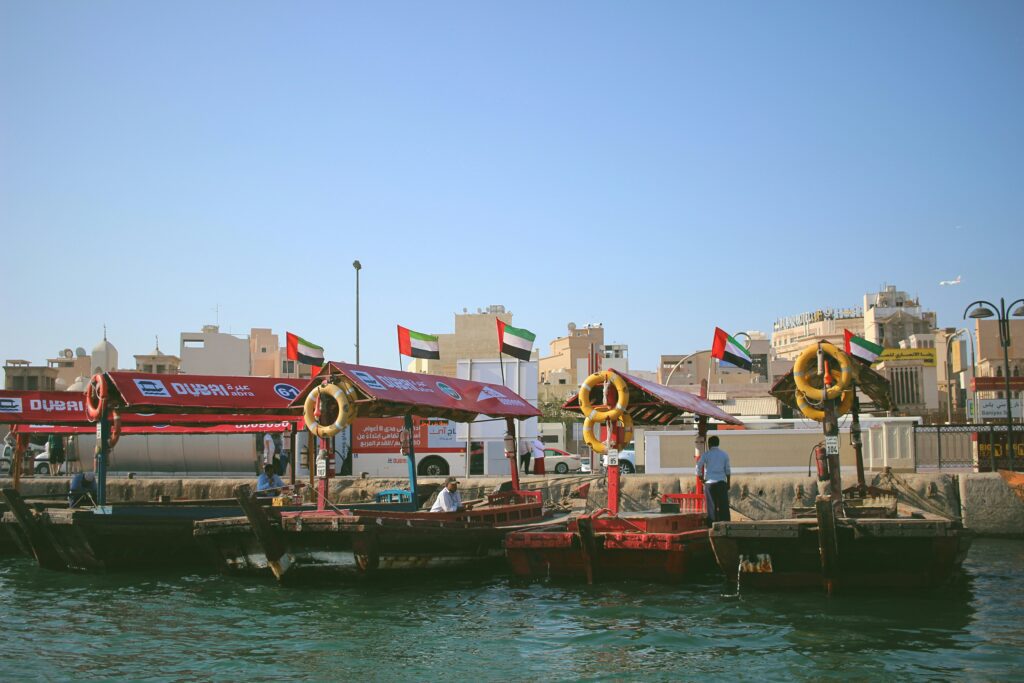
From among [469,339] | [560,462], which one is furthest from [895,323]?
[560,462]

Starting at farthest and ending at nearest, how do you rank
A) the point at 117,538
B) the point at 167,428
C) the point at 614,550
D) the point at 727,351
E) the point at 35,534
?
the point at 167,428, the point at 727,351, the point at 35,534, the point at 117,538, the point at 614,550

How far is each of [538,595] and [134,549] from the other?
7.43 metres

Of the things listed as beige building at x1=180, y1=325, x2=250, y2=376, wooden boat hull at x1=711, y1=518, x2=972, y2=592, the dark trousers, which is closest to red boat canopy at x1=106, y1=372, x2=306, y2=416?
the dark trousers

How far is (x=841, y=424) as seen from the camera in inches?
1101

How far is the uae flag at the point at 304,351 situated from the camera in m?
26.1

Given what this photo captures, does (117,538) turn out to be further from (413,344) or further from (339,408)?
(413,344)

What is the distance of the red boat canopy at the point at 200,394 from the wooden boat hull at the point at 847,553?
9634 mm

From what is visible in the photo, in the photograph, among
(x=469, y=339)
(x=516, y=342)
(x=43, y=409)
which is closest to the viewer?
(x=43, y=409)

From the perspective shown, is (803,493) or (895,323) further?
(895,323)

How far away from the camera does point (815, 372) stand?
1426 cm

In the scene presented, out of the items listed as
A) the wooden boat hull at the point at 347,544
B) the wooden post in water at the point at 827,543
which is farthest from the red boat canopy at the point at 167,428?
the wooden post in water at the point at 827,543

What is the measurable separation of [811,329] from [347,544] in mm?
112113

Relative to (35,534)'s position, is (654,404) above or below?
above

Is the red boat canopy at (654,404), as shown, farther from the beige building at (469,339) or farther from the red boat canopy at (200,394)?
the beige building at (469,339)
